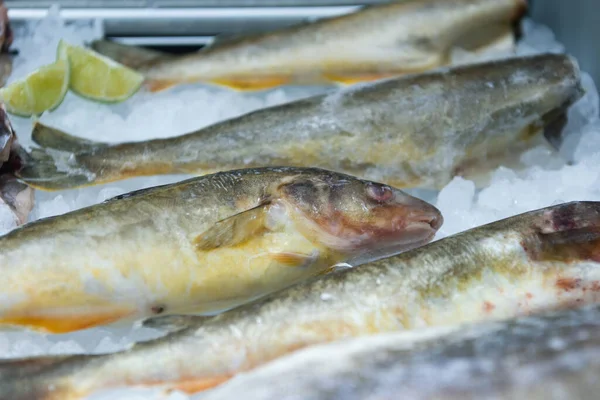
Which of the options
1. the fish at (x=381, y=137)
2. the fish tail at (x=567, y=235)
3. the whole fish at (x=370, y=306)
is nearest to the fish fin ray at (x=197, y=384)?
the whole fish at (x=370, y=306)

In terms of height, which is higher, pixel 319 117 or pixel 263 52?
pixel 263 52

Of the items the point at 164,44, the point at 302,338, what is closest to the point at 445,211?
the point at 302,338

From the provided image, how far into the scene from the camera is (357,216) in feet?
6.56

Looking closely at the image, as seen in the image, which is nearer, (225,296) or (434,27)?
(225,296)

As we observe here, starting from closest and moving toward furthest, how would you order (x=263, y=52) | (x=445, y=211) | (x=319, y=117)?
(x=445, y=211), (x=319, y=117), (x=263, y=52)

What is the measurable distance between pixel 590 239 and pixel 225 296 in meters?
1.01

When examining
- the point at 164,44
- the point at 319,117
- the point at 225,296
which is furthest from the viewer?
the point at 164,44

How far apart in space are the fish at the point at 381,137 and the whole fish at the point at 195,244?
15.9 inches

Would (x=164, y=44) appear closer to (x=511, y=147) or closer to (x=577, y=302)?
(x=511, y=147)

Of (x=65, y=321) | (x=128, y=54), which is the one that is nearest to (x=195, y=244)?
(x=65, y=321)

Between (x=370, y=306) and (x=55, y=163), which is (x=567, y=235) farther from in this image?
(x=55, y=163)

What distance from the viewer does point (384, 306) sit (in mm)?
1637

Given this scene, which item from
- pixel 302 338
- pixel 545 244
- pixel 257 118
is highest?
pixel 257 118

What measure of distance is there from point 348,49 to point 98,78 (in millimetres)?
1114
